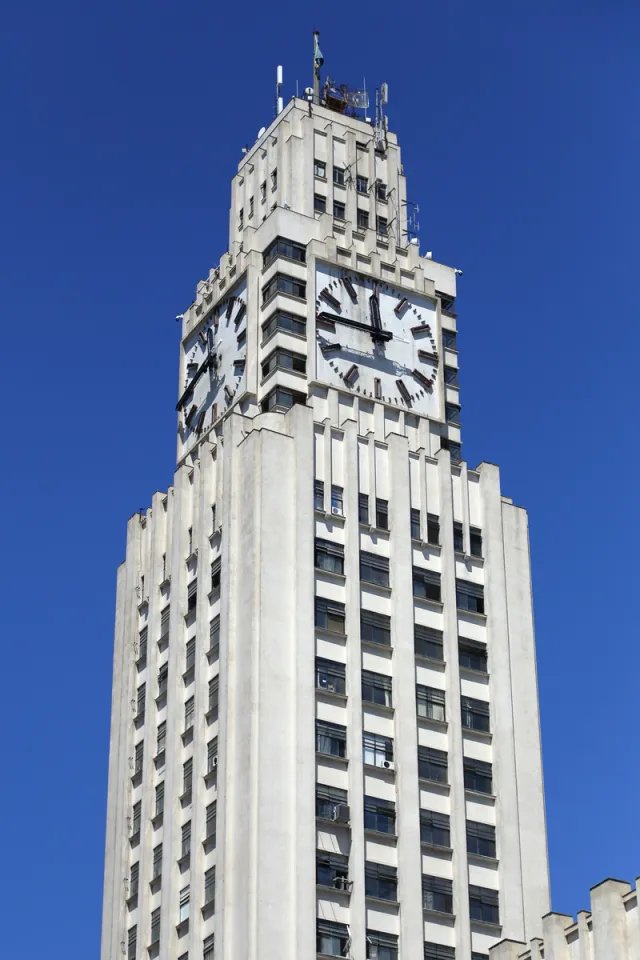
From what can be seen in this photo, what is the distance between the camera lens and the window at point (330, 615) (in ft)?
275

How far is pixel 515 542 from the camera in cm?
9212

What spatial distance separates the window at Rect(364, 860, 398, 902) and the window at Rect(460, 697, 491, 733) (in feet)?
27.4

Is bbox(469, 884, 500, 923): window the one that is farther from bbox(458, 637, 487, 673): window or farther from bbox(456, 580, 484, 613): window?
bbox(456, 580, 484, 613): window

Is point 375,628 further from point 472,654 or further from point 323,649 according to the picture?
point 472,654

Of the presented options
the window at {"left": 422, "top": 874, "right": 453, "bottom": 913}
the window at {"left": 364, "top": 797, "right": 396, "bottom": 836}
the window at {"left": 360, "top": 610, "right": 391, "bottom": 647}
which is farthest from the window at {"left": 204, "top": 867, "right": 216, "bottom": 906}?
the window at {"left": 360, "top": 610, "right": 391, "bottom": 647}

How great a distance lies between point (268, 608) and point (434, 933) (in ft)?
49.0

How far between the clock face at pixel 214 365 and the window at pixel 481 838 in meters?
24.6

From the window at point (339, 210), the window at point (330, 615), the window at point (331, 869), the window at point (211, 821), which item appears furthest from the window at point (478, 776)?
the window at point (339, 210)

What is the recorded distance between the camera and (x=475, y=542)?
9088 cm

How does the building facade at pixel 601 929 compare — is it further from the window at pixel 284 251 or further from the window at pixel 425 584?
the window at pixel 284 251

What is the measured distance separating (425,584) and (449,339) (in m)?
17.1

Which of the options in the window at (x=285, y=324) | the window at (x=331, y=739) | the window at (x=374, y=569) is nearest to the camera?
the window at (x=331, y=739)

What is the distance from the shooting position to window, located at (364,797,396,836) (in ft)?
264

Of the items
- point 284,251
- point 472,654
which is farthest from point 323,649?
point 284,251
